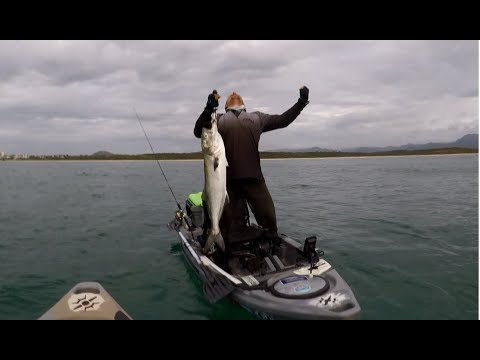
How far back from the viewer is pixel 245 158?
6875 mm

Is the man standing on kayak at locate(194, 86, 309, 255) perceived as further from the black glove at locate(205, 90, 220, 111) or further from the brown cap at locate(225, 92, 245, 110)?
the black glove at locate(205, 90, 220, 111)

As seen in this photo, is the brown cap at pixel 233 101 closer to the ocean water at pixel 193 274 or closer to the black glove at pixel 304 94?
the black glove at pixel 304 94

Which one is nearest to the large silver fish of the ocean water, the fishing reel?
the fishing reel

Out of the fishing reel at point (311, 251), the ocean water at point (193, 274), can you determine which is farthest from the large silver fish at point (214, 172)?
the ocean water at point (193, 274)

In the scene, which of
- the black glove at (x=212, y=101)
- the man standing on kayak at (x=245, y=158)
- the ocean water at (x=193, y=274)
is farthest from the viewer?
the ocean water at (x=193, y=274)

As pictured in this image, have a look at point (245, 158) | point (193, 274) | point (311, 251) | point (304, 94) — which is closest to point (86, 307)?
point (245, 158)

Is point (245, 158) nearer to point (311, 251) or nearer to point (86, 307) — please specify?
point (311, 251)

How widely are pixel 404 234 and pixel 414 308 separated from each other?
22.4 ft

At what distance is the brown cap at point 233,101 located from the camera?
7109 millimetres

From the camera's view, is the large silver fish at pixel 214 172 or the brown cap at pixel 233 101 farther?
the brown cap at pixel 233 101

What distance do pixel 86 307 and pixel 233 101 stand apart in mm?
4649

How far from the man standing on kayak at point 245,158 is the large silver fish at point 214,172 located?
Result: 704mm

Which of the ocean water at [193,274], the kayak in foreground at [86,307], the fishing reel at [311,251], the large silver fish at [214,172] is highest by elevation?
the large silver fish at [214,172]

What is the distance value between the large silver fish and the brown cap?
1204mm
